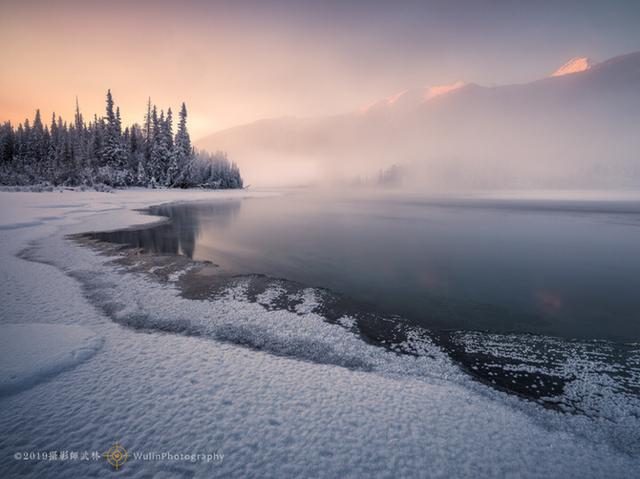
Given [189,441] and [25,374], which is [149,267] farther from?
→ [189,441]

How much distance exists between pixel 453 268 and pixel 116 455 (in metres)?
14.3

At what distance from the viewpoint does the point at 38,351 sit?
576cm

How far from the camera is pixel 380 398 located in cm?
495

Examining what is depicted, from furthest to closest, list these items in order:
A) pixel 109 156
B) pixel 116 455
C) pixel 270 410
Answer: pixel 109 156, pixel 270 410, pixel 116 455

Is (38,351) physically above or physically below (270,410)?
above

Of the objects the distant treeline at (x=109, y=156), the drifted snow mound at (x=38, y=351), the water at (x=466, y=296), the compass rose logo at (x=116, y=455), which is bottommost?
the water at (x=466, y=296)

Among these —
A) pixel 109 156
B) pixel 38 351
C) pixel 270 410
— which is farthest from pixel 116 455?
pixel 109 156

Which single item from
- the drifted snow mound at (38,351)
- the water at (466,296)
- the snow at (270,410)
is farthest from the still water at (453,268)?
the drifted snow mound at (38,351)

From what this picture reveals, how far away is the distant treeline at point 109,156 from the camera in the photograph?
60.3 metres

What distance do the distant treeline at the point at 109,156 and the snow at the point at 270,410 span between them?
67.2 meters

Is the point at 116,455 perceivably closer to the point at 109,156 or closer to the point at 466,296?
the point at 466,296

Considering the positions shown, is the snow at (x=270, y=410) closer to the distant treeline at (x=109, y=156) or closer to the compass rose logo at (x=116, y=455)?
the compass rose logo at (x=116, y=455)

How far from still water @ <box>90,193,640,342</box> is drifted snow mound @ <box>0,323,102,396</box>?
6.38 metres

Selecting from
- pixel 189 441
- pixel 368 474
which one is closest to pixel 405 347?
pixel 368 474
